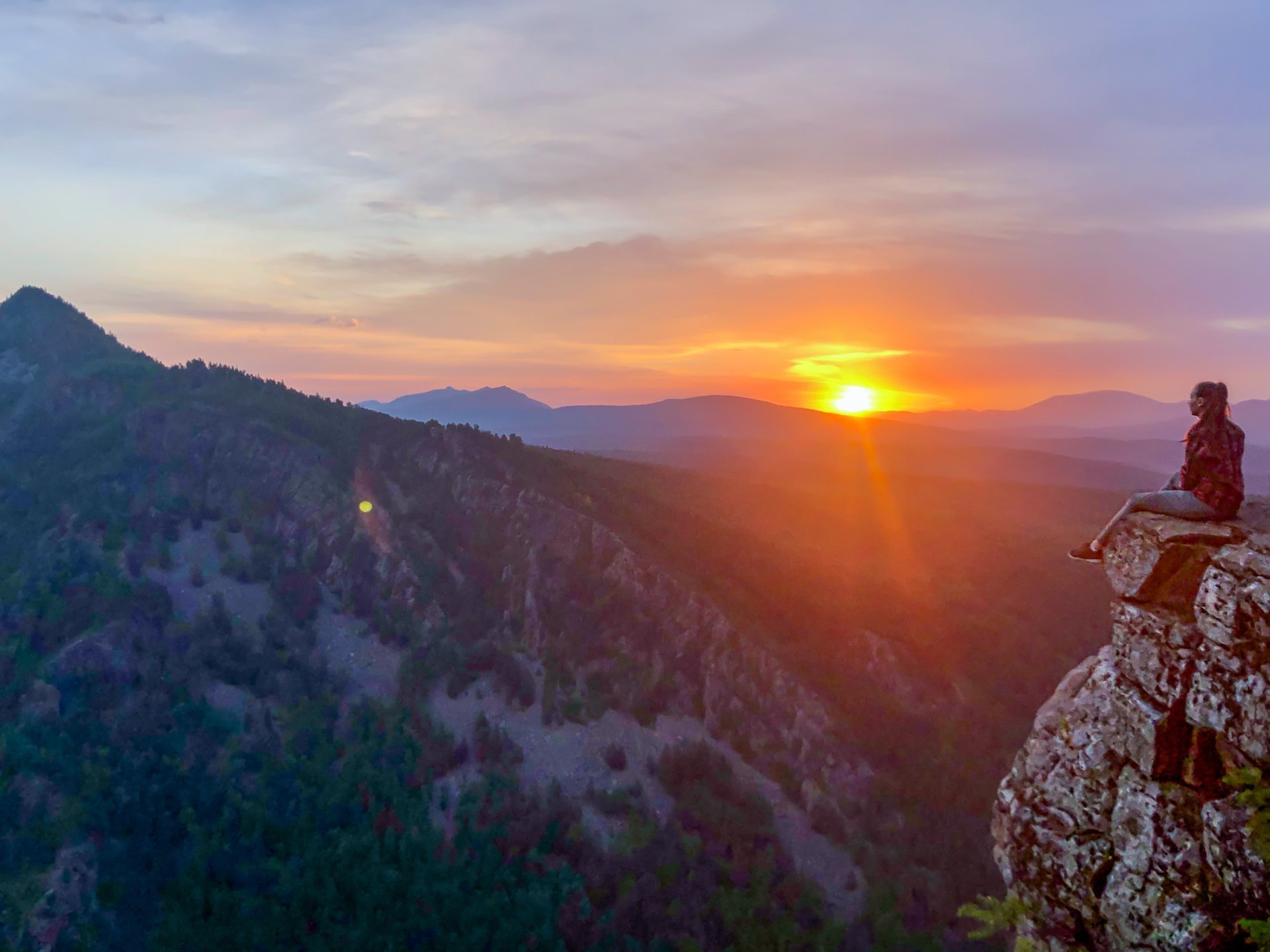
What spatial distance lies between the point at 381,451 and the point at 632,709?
74.3 ft

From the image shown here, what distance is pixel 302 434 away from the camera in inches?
1690

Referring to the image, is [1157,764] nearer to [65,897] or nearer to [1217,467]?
[1217,467]

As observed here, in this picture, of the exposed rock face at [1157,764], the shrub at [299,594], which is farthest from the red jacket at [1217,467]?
the shrub at [299,594]

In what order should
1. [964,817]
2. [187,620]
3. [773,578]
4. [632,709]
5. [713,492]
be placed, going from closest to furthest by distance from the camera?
[964,817] → [632,709] → [187,620] → [773,578] → [713,492]

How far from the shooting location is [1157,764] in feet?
27.9

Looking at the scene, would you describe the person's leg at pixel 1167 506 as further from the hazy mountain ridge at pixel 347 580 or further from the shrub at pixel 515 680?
the shrub at pixel 515 680

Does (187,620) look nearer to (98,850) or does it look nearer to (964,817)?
(98,850)

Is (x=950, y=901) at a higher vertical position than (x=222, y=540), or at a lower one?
lower

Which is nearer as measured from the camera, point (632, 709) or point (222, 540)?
point (632, 709)

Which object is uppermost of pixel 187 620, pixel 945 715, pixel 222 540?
pixel 222 540

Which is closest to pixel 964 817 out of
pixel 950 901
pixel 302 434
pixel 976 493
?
pixel 950 901

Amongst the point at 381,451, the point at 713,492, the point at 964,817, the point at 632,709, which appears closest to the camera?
the point at 964,817

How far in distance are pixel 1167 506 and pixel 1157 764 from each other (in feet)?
10.4

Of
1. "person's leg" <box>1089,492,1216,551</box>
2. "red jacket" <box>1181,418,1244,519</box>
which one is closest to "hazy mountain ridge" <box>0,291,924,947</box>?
"person's leg" <box>1089,492,1216,551</box>
